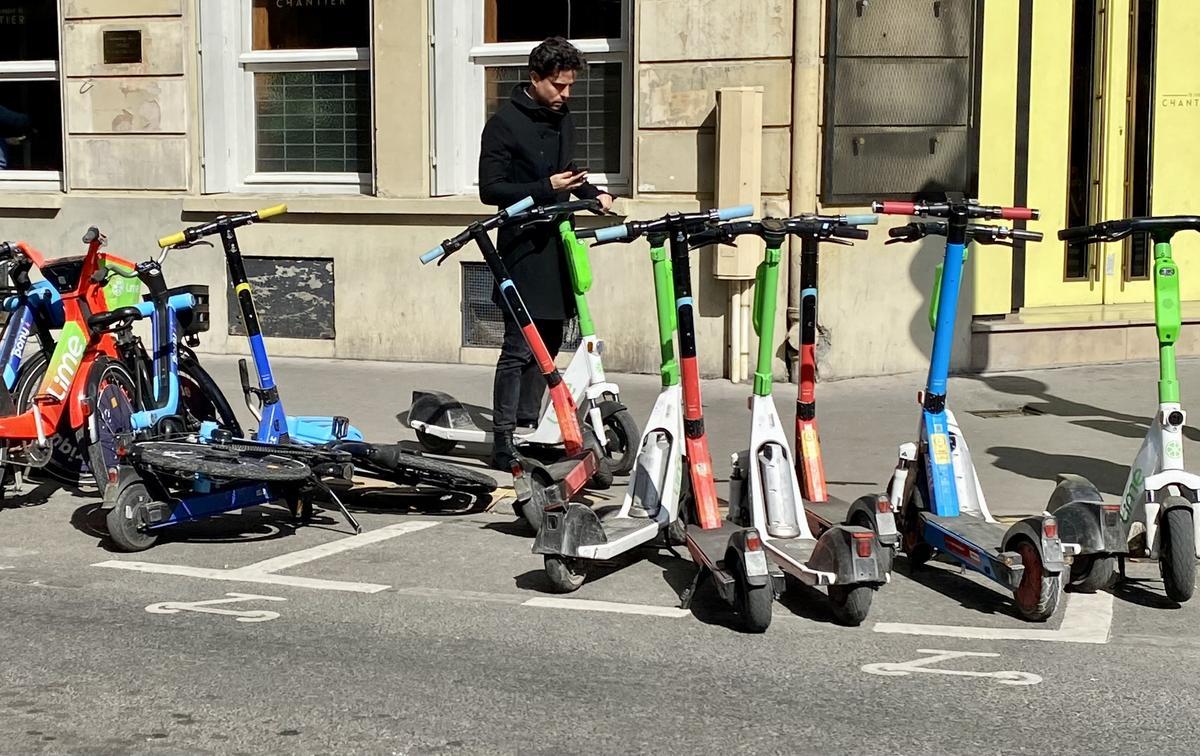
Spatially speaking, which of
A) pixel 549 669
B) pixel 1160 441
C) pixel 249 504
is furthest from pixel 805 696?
pixel 249 504

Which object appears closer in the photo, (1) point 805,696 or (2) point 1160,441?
(1) point 805,696

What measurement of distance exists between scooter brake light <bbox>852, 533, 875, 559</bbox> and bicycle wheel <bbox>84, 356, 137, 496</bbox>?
3678mm

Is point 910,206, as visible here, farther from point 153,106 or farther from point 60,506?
point 153,106

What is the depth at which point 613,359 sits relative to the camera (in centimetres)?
1157

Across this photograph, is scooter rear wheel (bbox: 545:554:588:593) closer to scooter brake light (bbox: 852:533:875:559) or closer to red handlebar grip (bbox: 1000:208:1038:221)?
scooter brake light (bbox: 852:533:875:559)

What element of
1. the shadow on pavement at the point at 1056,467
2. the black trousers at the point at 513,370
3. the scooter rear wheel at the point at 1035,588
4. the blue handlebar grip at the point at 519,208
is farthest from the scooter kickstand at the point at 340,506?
the shadow on pavement at the point at 1056,467

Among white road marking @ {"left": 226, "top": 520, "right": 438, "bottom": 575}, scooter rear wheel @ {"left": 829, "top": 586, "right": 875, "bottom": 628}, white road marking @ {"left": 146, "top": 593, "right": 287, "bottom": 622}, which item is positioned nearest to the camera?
scooter rear wheel @ {"left": 829, "top": 586, "right": 875, "bottom": 628}

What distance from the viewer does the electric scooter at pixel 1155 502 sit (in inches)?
231

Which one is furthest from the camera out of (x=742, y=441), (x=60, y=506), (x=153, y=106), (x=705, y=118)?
(x=153, y=106)

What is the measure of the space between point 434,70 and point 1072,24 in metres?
4.56

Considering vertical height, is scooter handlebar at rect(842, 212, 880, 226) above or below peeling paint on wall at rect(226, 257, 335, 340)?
above

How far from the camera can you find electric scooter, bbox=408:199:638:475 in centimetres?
789

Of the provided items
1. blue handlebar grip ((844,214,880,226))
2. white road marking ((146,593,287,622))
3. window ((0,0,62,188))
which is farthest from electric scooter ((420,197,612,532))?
window ((0,0,62,188))

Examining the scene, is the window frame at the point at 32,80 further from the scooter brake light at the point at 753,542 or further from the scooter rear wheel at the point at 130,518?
the scooter brake light at the point at 753,542
